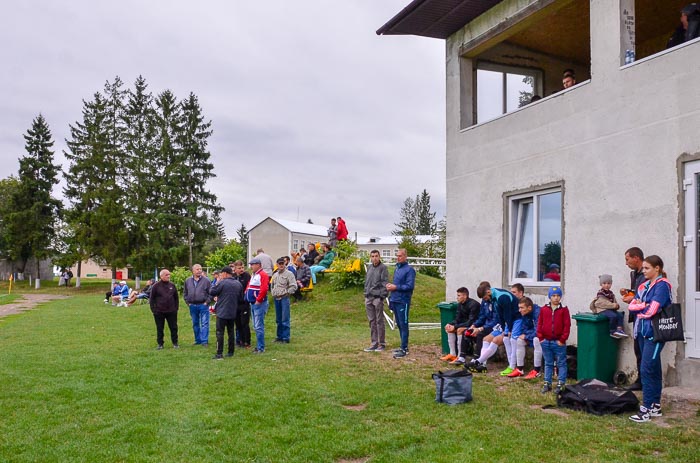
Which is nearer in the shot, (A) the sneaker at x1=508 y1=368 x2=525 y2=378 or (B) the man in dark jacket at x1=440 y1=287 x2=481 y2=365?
(A) the sneaker at x1=508 y1=368 x2=525 y2=378

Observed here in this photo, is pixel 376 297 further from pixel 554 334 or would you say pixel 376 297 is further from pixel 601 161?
pixel 601 161

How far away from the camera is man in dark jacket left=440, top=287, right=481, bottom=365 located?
35.1ft

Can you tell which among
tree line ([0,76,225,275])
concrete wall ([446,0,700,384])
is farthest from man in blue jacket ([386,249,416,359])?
tree line ([0,76,225,275])

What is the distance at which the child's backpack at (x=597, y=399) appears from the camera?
6.78m

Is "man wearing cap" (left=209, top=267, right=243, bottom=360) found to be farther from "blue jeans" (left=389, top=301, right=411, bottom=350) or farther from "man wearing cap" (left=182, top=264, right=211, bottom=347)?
"blue jeans" (left=389, top=301, right=411, bottom=350)

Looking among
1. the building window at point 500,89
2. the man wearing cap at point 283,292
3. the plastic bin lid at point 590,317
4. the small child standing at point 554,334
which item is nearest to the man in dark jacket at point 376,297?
the man wearing cap at point 283,292

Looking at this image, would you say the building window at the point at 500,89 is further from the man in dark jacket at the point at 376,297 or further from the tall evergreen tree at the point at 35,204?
the tall evergreen tree at the point at 35,204

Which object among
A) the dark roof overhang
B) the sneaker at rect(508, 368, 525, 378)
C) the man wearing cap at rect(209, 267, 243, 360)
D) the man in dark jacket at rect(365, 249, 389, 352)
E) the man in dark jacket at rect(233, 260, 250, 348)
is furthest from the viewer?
the man in dark jacket at rect(233, 260, 250, 348)

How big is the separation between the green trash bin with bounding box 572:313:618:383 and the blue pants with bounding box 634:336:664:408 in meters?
1.81

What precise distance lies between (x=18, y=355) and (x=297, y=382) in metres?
6.77

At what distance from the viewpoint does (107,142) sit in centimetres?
4794

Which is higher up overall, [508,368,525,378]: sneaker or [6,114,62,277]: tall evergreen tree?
[6,114,62,277]: tall evergreen tree

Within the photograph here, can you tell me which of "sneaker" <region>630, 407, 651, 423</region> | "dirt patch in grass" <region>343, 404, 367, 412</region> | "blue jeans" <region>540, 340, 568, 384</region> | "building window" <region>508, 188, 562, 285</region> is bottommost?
"dirt patch in grass" <region>343, 404, 367, 412</region>

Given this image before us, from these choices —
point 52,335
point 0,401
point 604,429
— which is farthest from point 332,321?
point 604,429
